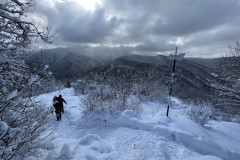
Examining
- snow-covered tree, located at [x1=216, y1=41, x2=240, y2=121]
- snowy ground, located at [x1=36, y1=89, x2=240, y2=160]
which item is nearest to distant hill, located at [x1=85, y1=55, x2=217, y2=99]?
snow-covered tree, located at [x1=216, y1=41, x2=240, y2=121]

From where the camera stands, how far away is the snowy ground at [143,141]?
319 cm

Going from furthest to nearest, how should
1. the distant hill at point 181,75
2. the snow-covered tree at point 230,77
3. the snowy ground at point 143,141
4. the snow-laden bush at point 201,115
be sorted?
the distant hill at point 181,75 → the snow-covered tree at point 230,77 → the snow-laden bush at point 201,115 → the snowy ground at point 143,141

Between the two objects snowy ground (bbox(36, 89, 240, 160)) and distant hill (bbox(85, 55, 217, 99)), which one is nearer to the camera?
snowy ground (bbox(36, 89, 240, 160))

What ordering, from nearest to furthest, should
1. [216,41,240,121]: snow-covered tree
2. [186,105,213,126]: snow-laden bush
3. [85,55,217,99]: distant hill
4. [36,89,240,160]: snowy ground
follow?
1. [36,89,240,160]: snowy ground
2. [186,105,213,126]: snow-laden bush
3. [216,41,240,121]: snow-covered tree
4. [85,55,217,99]: distant hill

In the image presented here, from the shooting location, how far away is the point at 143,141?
12.3 ft

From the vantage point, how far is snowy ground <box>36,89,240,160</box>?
3189 mm

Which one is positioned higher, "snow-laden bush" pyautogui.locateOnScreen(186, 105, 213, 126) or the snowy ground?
"snow-laden bush" pyautogui.locateOnScreen(186, 105, 213, 126)

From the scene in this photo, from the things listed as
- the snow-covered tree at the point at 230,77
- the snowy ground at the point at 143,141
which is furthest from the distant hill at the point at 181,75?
the snowy ground at the point at 143,141

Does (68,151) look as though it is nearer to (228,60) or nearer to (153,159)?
(153,159)

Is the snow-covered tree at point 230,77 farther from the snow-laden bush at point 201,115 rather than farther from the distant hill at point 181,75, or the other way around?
the snow-laden bush at point 201,115

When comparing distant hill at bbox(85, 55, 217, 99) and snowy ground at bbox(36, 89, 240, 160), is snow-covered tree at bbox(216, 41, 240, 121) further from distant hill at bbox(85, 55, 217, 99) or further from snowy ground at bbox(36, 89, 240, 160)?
snowy ground at bbox(36, 89, 240, 160)

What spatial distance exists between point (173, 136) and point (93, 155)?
266 cm

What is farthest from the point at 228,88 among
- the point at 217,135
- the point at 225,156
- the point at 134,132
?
the point at 134,132

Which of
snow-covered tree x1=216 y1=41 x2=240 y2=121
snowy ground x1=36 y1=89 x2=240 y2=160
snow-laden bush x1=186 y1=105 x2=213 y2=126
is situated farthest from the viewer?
snow-covered tree x1=216 y1=41 x2=240 y2=121
